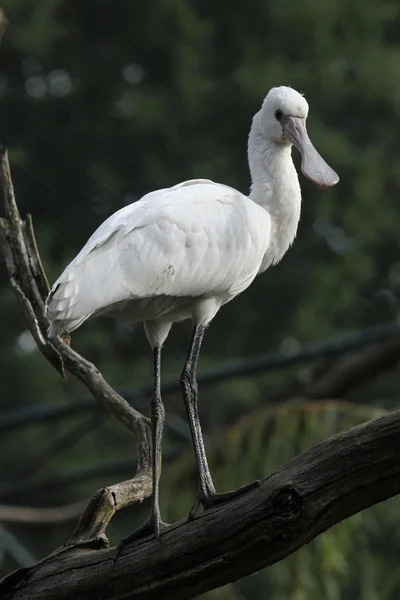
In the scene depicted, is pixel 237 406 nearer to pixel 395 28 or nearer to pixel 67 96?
pixel 67 96

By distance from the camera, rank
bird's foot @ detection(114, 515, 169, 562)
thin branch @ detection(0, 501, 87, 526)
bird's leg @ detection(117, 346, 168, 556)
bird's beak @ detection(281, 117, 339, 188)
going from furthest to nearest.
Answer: thin branch @ detection(0, 501, 87, 526) < bird's beak @ detection(281, 117, 339, 188) < bird's leg @ detection(117, 346, 168, 556) < bird's foot @ detection(114, 515, 169, 562)

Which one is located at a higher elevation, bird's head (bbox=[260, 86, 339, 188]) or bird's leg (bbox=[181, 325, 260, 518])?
bird's head (bbox=[260, 86, 339, 188])

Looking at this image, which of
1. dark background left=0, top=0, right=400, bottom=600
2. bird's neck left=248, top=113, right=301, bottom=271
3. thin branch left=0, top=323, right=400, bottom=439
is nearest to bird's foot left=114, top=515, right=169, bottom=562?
bird's neck left=248, top=113, right=301, bottom=271

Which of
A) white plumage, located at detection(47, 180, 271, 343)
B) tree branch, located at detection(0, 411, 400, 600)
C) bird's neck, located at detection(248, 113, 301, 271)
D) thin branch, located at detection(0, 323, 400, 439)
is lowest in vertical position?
tree branch, located at detection(0, 411, 400, 600)

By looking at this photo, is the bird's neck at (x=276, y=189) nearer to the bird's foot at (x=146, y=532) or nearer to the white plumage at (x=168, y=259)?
the white plumage at (x=168, y=259)

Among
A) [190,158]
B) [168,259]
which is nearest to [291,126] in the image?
[168,259]

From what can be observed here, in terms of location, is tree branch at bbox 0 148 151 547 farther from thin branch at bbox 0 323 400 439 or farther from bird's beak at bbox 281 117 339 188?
thin branch at bbox 0 323 400 439

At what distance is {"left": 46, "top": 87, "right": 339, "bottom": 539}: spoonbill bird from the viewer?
3.93 m

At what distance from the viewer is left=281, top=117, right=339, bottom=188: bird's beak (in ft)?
15.2

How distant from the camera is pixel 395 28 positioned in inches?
594

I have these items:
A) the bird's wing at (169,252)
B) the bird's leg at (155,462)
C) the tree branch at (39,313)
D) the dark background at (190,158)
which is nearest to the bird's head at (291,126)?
the bird's wing at (169,252)

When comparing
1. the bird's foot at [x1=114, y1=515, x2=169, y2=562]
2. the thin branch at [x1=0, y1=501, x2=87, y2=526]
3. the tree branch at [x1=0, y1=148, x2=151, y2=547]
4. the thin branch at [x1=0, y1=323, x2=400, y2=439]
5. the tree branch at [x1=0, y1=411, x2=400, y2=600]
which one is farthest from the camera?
the thin branch at [x1=0, y1=323, x2=400, y2=439]

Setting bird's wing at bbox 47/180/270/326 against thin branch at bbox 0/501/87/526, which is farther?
thin branch at bbox 0/501/87/526

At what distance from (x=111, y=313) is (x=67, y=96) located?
8.56 m
